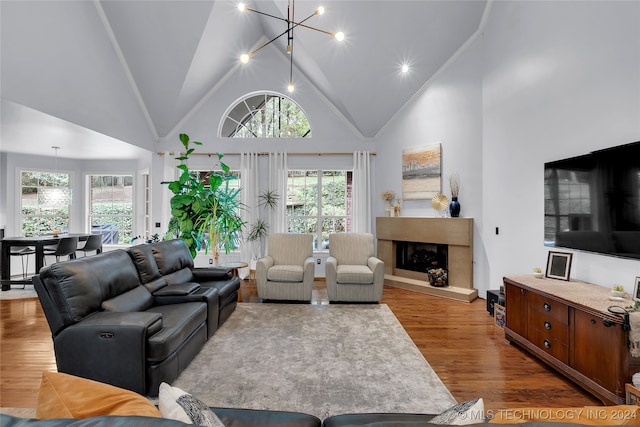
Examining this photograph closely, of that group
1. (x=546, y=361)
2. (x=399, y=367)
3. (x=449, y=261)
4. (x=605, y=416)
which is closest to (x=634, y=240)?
(x=546, y=361)

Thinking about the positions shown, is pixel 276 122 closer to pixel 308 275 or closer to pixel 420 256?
pixel 308 275

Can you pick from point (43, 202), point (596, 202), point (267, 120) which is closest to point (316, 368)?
point (596, 202)

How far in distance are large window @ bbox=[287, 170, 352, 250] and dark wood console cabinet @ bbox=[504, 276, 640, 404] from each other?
3.60 m

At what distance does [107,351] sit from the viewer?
6.69 feet

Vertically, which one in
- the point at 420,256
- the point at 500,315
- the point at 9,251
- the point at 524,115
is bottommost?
the point at 500,315

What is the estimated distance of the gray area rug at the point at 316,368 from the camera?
6.84ft

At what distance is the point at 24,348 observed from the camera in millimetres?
2912

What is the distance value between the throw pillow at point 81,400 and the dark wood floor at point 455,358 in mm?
1916

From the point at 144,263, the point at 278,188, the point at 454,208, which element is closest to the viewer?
the point at 144,263

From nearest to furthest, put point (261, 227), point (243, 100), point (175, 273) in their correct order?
point (175, 273)
point (261, 227)
point (243, 100)

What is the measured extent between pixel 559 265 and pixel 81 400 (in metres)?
3.59

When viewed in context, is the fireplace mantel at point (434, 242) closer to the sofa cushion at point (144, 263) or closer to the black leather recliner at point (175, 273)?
the black leather recliner at point (175, 273)

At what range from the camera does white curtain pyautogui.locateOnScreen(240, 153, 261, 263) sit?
6.04m

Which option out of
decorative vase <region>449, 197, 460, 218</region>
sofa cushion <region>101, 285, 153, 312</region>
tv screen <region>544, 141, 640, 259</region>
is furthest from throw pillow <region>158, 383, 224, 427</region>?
decorative vase <region>449, 197, 460, 218</region>
